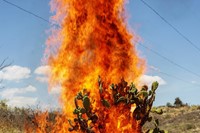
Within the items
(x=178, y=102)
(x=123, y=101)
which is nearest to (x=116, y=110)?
(x=123, y=101)

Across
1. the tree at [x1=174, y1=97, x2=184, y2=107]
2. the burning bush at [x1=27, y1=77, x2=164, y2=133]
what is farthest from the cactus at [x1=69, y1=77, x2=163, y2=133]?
the tree at [x1=174, y1=97, x2=184, y2=107]

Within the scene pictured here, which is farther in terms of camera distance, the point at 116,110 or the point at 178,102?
the point at 178,102

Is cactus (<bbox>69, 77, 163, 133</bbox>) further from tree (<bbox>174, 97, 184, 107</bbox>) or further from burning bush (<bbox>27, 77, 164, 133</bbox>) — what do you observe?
A: tree (<bbox>174, 97, 184, 107</bbox>)

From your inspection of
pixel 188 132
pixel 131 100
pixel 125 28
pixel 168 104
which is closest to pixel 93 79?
pixel 131 100

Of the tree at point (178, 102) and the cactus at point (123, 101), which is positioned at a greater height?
the tree at point (178, 102)

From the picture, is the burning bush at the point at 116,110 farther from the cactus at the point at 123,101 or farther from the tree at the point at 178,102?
the tree at the point at 178,102

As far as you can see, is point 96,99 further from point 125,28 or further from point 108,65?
point 125,28

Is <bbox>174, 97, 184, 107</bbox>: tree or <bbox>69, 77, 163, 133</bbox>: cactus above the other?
<bbox>174, 97, 184, 107</bbox>: tree

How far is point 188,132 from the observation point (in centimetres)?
3416

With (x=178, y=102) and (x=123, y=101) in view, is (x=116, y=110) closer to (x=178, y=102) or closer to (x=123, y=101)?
(x=123, y=101)

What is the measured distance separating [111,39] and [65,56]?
1621 millimetres

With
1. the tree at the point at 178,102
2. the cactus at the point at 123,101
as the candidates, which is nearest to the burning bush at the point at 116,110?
the cactus at the point at 123,101

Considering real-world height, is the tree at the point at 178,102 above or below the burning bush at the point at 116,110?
above

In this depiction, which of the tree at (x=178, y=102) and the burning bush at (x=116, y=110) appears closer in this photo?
the burning bush at (x=116, y=110)
